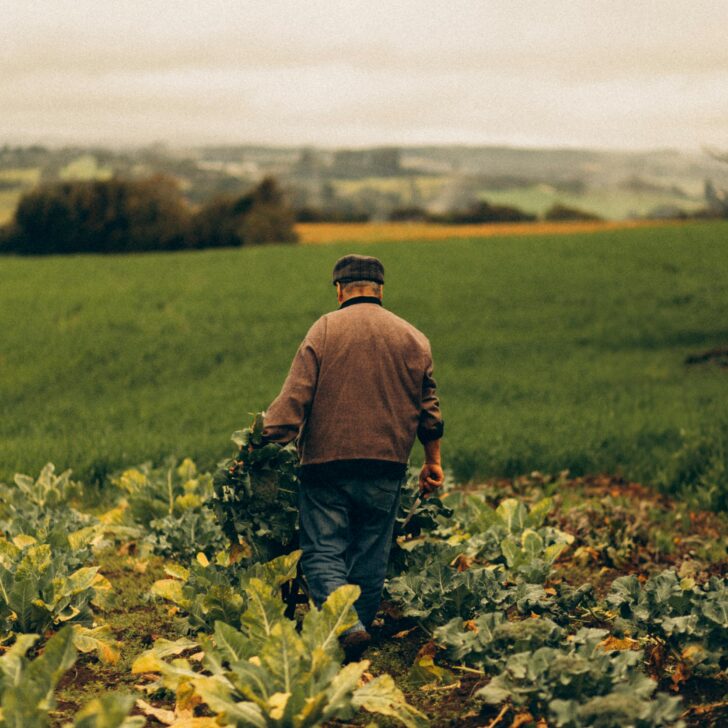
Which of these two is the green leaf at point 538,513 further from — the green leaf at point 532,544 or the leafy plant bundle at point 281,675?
the leafy plant bundle at point 281,675

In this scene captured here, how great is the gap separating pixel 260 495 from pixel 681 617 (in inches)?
83.0

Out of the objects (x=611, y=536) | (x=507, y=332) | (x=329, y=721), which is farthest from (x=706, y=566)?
(x=507, y=332)

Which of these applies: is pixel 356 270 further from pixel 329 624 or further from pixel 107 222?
pixel 107 222

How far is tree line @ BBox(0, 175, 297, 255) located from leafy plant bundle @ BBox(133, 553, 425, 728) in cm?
4168

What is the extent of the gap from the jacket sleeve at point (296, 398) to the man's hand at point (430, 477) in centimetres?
81

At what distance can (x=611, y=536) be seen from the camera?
7.48m

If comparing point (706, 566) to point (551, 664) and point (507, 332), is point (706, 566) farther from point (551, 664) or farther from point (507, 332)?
point (507, 332)

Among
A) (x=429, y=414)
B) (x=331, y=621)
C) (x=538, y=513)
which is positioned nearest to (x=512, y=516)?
(x=538, y=513)

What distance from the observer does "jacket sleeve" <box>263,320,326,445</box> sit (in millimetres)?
5074

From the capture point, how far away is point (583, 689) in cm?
404

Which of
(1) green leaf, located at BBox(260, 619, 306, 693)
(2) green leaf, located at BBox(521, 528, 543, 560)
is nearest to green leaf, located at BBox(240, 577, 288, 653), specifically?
(1) green leaf, located at BBox(260, 619, 306, 693)

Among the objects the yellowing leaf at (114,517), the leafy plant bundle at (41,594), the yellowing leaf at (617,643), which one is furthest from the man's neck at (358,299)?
the yellowing leaf at (114,517)

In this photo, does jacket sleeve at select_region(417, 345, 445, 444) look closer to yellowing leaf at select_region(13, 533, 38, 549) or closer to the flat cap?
the flat cap

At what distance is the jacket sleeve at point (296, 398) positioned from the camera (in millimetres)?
5074
